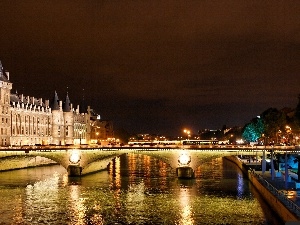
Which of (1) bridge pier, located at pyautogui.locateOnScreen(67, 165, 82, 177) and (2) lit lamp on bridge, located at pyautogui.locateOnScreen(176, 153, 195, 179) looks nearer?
(2) lit lamp on bridge, located at pyautogui.locateOnScreen(176, 153, 195, 179)

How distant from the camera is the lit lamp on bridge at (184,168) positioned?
3959 inches

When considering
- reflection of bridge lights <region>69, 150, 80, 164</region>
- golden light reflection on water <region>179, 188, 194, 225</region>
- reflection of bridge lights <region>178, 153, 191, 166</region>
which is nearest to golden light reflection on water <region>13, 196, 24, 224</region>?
golden light reflection on water <region>179, 188, 194, 225</region>

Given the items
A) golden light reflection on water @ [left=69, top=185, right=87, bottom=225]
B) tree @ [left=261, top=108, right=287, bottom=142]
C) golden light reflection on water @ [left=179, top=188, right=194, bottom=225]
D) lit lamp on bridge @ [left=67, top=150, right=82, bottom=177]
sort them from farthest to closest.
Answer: tree @ [left=261, top=108, right=287, bottom=142] → lit lamp on bridge @ [left=67, top=150, right=82, bottom=177] → golden light reflection on water @ [left=69, top=185, right=87, bottom=225] → golden light reflection on water @ [left=179, top=188, right=194, bottom=225]

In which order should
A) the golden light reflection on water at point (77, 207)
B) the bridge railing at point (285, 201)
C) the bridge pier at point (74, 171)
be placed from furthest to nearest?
the bridge pier at point (74, 171)
the golden light reflection on water at point (77, 207)
the bridge railing at point (285, 201)

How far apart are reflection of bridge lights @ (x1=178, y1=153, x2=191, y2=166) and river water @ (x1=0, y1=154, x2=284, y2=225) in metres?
3.95

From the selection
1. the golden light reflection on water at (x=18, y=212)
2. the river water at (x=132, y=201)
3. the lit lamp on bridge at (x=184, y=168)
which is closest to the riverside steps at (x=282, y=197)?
the river water at (x=132, y=201)

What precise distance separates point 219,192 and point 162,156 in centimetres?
2783

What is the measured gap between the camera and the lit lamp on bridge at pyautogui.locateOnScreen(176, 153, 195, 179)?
330 feet

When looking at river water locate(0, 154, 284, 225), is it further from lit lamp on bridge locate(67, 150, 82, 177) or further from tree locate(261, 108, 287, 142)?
tree locate(261, 108, 287, 142)

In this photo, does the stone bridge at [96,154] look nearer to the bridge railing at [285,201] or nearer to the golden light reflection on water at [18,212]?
the bridge railing at [285,201]

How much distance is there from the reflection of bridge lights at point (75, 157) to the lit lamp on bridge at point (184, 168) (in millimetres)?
20231

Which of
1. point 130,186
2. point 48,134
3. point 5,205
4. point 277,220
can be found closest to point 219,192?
point 130,186

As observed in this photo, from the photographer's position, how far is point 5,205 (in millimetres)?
67875

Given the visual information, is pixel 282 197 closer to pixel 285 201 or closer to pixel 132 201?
pixel 285 201
